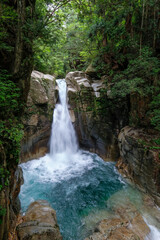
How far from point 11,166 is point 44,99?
237 inches

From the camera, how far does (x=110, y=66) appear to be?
866 centimetres

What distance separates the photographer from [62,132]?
10.2 metres

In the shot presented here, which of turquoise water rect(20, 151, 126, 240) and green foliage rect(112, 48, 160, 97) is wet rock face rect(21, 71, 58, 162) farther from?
green foliage rect(112, 48, 160, 97)

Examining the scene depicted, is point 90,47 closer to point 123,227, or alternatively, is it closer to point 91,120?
point 91,120

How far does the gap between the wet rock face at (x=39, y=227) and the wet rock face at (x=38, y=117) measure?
4.92 meters

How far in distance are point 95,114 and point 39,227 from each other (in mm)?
6997

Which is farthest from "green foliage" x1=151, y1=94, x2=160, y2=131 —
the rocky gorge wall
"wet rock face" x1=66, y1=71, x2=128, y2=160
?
"wet rock face" x1=66, y1=71, x2=128, y2=160

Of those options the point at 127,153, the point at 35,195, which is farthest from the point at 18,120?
the point at 127,153

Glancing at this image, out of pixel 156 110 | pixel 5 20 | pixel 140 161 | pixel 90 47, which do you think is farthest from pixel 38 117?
pixel 156 110

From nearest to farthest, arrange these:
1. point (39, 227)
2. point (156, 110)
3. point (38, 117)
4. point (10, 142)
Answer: point (10, 142)
point (39, 227)
point (156, 110)
point (38, 117)

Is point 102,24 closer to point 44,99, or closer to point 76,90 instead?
point 76,90

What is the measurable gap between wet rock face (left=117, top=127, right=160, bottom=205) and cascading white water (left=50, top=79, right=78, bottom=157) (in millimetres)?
4373

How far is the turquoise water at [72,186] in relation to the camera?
4957 mm


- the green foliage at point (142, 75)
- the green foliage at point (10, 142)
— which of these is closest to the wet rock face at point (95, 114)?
the green foliage at point (142, 75)
